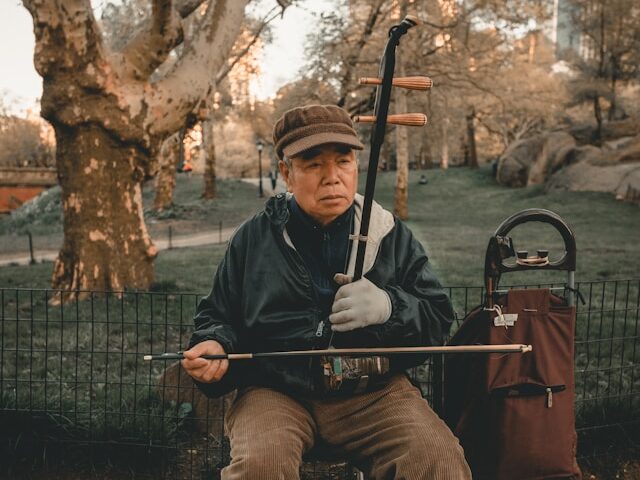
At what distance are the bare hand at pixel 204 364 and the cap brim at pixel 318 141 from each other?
0.75 m

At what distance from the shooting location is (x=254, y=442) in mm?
2076

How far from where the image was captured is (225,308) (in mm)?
2451

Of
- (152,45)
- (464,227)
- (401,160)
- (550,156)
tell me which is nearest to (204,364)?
(152,45)

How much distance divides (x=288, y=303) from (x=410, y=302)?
46 centimetres

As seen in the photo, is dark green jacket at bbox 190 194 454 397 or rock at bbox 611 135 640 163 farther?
rock at bbox 611 135 640 163

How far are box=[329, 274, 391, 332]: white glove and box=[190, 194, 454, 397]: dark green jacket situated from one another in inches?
4.9

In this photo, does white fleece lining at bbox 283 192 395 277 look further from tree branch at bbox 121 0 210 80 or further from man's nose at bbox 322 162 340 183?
tree branch at bbox 121 0 210 80

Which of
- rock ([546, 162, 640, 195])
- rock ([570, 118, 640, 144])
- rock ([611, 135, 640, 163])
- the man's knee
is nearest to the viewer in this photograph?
the man's knee

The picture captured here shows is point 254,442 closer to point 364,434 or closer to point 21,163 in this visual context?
point 364,434

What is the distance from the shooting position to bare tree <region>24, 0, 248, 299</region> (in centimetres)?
694

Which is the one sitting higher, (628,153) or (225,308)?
(628,153)

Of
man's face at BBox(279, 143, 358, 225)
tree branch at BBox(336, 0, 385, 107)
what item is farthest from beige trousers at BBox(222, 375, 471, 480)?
tree branch at BBox(336, 0, 385, 107)

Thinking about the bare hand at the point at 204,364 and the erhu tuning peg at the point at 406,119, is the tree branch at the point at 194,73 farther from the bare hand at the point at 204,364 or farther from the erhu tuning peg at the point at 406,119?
the erhu tuning peg at the point at 406,119

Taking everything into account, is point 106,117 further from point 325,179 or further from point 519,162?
point 519,162
